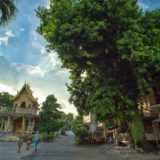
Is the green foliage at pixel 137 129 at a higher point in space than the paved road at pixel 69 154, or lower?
higher

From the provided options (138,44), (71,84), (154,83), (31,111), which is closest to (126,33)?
(138,44)

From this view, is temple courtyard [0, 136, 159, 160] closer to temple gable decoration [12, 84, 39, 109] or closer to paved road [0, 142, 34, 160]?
paved road [0, 142, 34, 160]

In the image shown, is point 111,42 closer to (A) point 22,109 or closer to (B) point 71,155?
(B) point 71,155

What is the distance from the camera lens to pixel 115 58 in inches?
463

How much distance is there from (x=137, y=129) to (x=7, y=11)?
1172cm

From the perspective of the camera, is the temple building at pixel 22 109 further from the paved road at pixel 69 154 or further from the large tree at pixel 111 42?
the large tree at pixel 111 42

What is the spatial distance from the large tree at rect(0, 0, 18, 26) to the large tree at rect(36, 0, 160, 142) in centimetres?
285

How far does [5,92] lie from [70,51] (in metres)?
32.1

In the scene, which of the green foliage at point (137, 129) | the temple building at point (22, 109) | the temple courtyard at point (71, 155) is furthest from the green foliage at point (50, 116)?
the green foliage at point (137, 129)

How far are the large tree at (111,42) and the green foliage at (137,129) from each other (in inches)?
14.8

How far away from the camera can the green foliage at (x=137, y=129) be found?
34.6ft

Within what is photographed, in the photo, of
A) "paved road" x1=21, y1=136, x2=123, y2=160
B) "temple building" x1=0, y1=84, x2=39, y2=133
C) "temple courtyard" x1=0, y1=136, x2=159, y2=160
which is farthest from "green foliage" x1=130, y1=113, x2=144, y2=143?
"temple building" x1=0, y1=84, x2=39, y2=133

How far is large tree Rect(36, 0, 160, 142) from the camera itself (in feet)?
29.1

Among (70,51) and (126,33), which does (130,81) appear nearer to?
(126,33)
